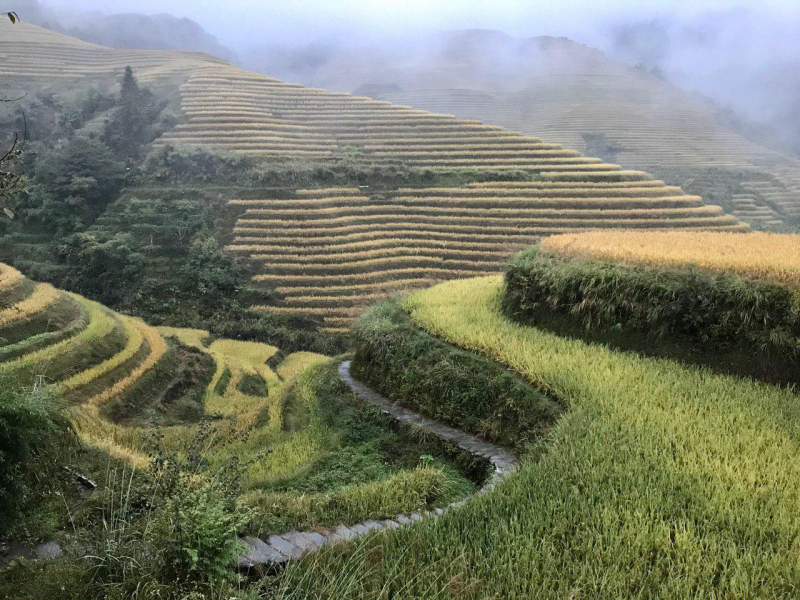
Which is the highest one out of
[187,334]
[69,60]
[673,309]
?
[69,60]

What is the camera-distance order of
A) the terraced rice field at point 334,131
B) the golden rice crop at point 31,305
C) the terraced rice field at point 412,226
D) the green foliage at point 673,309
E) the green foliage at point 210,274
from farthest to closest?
1. the terraced rice field at point 334,131
2. the terraced rice field at point 412,226
3. the green foliage at point 210,274
4. the golden rice crop at point 31,305
5. the green foliage at point 673,309

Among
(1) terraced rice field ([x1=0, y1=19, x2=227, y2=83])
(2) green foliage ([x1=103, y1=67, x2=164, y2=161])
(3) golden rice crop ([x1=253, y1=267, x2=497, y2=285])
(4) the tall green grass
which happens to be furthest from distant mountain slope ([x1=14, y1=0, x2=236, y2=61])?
(4) the tall green grass

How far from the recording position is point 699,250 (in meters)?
8.47

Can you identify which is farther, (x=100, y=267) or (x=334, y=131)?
(x=334, y=131)

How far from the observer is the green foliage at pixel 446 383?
6.18 metres

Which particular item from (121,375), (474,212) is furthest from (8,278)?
A: (474,212)

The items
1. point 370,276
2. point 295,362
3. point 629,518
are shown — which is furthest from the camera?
point 370,276

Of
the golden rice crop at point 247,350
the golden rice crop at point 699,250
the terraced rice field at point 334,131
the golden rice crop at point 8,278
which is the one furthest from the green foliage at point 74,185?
the golden rice crop at point 699,250

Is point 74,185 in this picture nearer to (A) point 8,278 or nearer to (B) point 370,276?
(A) point 8,278

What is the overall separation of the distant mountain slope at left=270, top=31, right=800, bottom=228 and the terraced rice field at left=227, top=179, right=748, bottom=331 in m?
18.3

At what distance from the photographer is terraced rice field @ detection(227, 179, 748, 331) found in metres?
21.7

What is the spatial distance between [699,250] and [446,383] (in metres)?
4.52

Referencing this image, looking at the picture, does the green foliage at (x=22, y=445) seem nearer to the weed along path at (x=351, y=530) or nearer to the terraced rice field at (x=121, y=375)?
the weed along path at (x=351, y=530)

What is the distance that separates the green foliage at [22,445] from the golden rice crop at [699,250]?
7176mm
